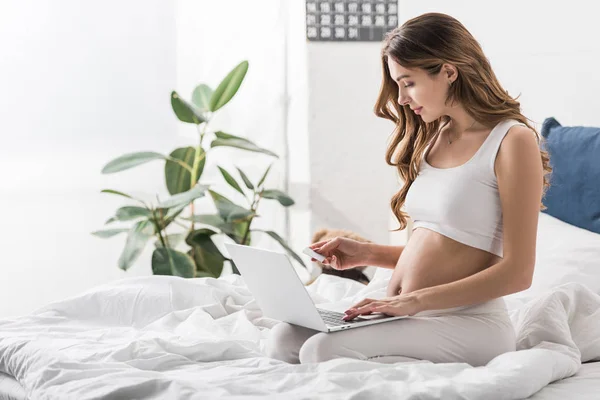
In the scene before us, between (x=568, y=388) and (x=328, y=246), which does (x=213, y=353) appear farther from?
(x=568, y=388)

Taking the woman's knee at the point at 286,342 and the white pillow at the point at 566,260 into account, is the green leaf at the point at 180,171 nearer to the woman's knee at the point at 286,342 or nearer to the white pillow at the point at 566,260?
the white pillow at the point at 566,260

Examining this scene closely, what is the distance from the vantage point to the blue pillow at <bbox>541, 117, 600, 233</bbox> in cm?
239

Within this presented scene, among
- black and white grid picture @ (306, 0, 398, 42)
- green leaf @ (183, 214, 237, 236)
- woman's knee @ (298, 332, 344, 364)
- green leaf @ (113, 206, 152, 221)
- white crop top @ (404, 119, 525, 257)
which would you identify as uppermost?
black and white grid picture @ (306, 0, 398, 42)

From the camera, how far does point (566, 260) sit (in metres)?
2.24

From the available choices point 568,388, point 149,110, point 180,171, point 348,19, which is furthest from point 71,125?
point 568,388

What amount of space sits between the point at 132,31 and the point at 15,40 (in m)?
0.50

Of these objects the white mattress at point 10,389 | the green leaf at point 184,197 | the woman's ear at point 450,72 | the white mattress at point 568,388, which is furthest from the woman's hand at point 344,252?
the green leaf at point 184,197

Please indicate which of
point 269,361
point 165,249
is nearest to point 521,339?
point 269,361

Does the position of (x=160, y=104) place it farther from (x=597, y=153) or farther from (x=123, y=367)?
(x=123, y=367)

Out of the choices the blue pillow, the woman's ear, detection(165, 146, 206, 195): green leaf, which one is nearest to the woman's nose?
the woman's ear

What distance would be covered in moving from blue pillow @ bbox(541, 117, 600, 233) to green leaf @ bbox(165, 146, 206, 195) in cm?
150

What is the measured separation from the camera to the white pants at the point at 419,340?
158 centimetres

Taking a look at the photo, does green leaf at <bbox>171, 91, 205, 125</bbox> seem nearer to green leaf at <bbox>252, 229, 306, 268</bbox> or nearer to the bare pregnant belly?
green leaf at <bbox>252, 229, 306, 268</bbox>

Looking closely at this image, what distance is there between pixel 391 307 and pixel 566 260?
2.70 feet
